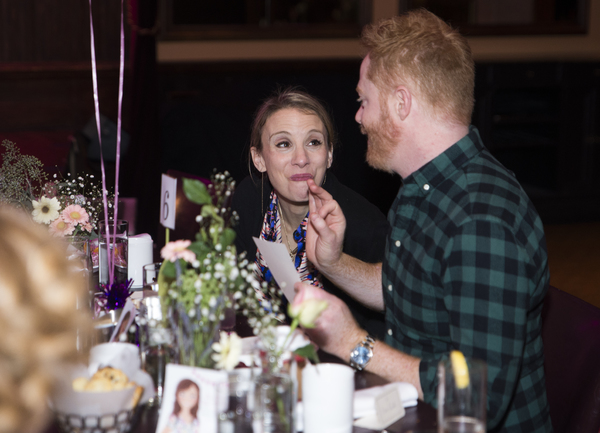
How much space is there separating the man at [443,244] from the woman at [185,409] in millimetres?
287

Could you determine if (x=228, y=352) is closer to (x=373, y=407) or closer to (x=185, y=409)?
(x=185, y=409)

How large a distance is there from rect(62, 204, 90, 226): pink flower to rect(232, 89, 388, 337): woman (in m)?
0.66

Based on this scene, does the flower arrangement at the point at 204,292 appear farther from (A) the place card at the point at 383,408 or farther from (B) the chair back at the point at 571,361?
(B) the chair back at the point at 571,361

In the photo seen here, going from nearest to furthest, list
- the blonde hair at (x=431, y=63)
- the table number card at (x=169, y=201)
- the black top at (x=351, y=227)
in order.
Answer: the blonde hair at (x=431, y=63)
the table number card at (x=169, y=201)
the black top at (x=351, y=227)

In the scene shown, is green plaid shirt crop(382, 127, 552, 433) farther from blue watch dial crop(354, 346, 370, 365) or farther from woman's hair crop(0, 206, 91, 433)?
woman's hair crop(0, 206, 91, 433)

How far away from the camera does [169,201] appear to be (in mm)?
2064

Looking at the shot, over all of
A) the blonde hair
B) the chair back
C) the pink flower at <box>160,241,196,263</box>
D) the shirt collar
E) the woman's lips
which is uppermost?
the blonde hair

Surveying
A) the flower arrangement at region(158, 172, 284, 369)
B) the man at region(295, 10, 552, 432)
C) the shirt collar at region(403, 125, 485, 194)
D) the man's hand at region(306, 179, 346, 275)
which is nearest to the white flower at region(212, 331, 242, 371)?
the flower arrangement at region(158, 172, 284, 369)

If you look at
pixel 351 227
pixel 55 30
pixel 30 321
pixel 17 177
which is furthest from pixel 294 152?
pixel 55 30

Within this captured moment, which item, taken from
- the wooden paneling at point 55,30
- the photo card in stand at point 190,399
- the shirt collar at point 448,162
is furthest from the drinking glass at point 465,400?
the wooden paneling at point 55,30

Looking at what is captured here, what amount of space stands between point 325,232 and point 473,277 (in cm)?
62

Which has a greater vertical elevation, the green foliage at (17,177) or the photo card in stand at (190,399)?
the green foliage at (17,177)

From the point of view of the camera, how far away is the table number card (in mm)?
2029

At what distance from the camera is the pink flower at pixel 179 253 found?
1007 mm
